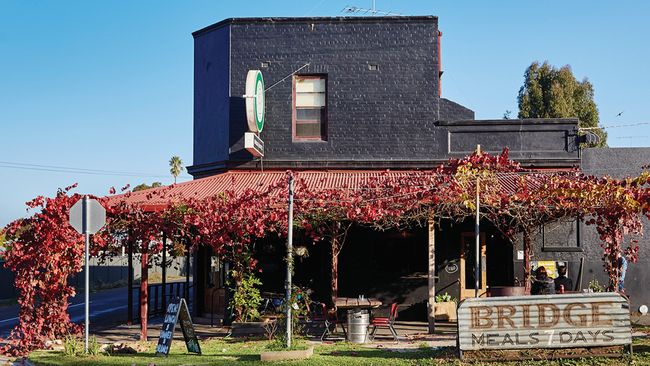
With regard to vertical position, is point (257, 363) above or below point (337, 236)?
below

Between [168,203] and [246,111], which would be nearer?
[168,203]

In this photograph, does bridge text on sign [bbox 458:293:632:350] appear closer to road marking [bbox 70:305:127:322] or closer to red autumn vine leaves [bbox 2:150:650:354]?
red autumn vine leaves [bbox 2:150:650:354]

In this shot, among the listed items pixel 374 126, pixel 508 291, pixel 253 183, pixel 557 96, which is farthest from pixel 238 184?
pixel 557 96

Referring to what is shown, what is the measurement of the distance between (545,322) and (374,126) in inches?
361

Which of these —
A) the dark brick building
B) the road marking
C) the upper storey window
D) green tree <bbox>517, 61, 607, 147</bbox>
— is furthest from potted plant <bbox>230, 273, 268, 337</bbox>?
green tree <bbox>517, 61, 607, 147</bbox>

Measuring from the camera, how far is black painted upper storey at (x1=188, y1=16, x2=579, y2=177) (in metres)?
20.1

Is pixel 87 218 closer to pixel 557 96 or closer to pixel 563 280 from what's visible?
pixel 563 280

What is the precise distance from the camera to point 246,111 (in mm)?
19344

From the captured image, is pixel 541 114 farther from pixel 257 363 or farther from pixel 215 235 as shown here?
pixel 257 363

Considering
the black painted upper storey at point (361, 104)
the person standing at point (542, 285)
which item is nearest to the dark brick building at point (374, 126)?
the black painted upper storey at point (361, 104)

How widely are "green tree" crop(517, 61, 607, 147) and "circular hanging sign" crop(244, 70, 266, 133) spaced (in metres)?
25.5

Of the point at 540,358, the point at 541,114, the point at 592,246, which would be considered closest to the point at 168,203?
the point at 540,358

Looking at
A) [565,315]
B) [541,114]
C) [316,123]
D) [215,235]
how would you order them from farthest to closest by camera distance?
[541,114] < [316,123] < [215,235] < [565,315]

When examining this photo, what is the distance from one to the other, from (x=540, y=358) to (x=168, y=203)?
336 inches
